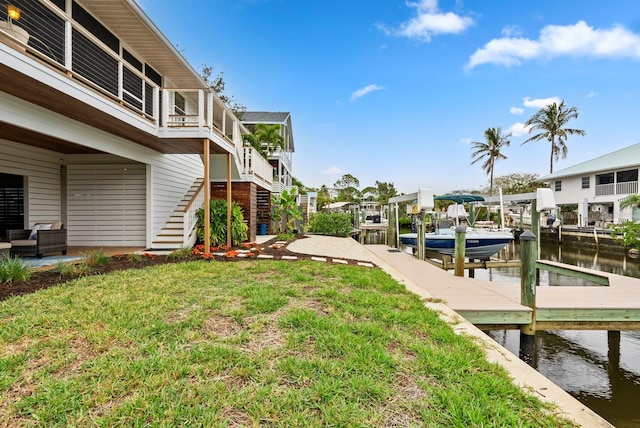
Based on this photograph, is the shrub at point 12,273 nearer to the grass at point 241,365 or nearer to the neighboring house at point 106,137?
the grass at point 241,365

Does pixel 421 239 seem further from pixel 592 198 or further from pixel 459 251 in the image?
pixel 592 198

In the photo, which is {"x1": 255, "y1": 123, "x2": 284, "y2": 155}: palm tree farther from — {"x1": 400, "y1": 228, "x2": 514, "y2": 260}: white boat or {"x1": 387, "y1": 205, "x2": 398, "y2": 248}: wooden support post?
{"x1": 400, "y1": 228, "x2": 514, "y2": 260}: white boat

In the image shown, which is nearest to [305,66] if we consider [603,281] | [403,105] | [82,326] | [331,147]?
[403,105]

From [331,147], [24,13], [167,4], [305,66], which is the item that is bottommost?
[24,13]

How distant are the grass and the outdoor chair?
4032 millimetres

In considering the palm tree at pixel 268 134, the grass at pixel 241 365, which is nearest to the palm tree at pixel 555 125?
the palm tree at pixel 268 134

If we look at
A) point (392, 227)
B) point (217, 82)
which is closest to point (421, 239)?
point (392, 227)

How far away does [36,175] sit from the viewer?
9.26m

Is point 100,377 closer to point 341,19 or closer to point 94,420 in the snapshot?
point 94,420

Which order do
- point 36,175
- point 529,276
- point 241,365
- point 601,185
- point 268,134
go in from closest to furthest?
point 241,365 < point 529,276 < point 36,175 < point 268,134 < point 601,185

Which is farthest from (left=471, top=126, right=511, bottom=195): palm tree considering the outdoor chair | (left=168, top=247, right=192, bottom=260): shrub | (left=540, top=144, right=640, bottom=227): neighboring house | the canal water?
the outdoor chair

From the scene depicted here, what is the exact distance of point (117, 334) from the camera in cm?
315

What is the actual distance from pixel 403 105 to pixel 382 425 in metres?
24.4

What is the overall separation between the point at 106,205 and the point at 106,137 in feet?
11.1
